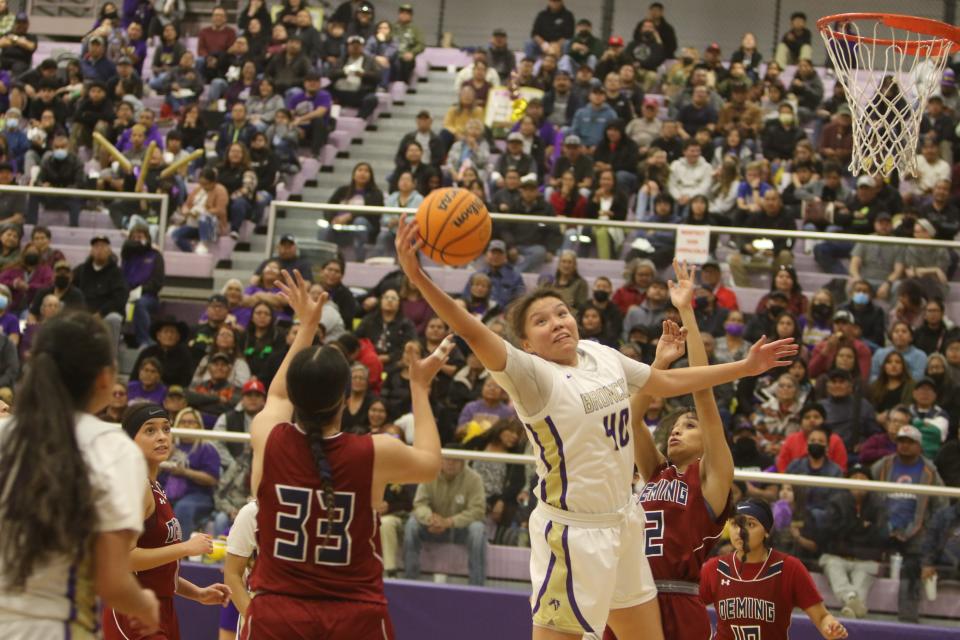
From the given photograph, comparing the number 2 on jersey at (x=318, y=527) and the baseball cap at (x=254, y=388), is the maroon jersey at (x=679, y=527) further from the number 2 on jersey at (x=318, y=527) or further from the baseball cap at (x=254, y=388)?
the baseball cap at (x=254, y=388)

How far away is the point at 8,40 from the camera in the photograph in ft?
68.5

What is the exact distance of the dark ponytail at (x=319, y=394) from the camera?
408 cm

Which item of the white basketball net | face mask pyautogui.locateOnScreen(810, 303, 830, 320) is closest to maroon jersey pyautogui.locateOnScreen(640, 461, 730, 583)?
the white basketball net

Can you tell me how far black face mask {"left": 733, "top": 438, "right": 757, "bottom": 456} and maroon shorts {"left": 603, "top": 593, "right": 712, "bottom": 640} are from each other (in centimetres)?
403

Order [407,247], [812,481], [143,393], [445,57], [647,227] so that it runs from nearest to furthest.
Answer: [407,247] → [812,481] → [143,393] → [647,227] → [445,57]

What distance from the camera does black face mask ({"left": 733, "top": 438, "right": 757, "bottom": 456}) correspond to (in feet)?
31.7

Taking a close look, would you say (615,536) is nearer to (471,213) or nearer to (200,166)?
(471,213)

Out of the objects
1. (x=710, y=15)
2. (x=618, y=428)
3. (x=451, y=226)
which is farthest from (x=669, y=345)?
(x=710, y=15)

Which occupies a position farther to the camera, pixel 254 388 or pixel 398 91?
pixel 398 91

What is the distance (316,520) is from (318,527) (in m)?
0.02

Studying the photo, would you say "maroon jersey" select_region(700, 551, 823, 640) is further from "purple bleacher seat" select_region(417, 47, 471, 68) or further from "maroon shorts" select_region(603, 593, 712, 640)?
"purple bleacher seat" select_region(417, 47, 471, 68)

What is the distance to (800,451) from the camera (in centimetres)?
970

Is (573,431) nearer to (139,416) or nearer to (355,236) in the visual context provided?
(139,416)

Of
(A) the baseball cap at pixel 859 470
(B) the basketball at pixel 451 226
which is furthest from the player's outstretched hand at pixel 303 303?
(A) the baseball cap at pixel 859 470
